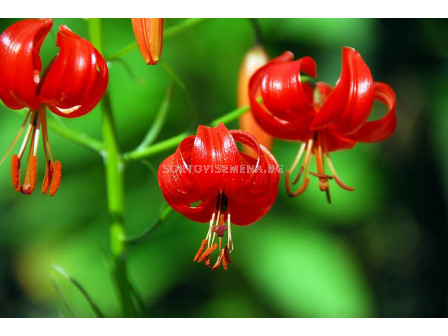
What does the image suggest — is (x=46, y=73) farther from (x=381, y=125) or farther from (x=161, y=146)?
(x=381, y=125)

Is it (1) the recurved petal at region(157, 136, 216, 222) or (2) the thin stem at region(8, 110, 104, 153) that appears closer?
(1) the recurved petal at region(157, 136, 216, 222)

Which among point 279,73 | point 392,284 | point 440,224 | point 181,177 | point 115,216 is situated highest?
point 279,73

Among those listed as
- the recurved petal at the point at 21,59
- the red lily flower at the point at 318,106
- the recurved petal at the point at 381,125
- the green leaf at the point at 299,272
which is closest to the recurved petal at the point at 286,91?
the red lily flower at the point at 318,106

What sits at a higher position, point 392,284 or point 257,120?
point 257,120

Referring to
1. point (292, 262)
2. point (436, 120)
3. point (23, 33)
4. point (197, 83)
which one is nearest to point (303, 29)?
point (197, 83)

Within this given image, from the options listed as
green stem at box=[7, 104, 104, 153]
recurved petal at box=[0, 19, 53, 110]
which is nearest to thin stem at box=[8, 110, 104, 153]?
green stem at box=[7, 104, 104, 153]

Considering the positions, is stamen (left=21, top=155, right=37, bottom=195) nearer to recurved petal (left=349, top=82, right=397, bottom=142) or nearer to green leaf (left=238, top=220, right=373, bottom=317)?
recurved petal (left=349, top=82, right=397, bottom=142)

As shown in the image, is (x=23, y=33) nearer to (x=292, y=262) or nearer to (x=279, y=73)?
(x=279, y=73)

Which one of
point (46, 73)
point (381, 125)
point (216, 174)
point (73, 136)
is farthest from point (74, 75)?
point (381, 125)
